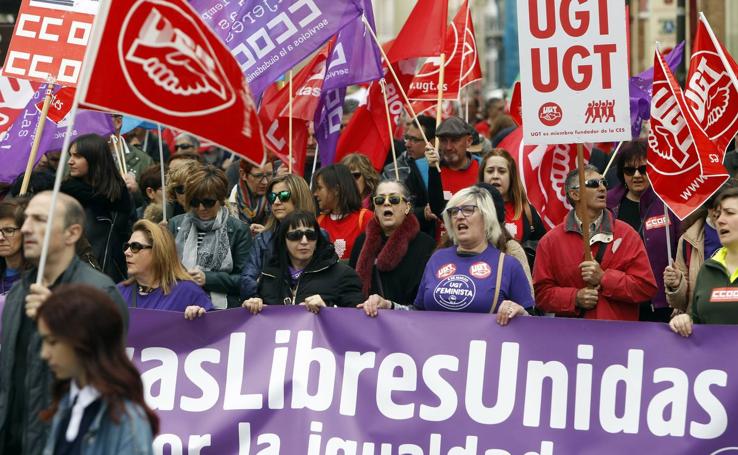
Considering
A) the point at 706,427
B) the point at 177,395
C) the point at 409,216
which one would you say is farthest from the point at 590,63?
the point at 177,395

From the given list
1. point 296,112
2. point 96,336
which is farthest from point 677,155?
point 96,336

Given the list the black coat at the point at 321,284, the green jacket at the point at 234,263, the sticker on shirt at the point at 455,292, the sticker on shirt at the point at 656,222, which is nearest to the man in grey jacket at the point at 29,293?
the sticker on shirt at the point at 455,292

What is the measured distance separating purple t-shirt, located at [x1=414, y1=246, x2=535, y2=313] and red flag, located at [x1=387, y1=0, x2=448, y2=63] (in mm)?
4124

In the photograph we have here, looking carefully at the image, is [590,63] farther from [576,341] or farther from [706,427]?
[706,427]

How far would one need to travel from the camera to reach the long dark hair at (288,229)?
26.3ft

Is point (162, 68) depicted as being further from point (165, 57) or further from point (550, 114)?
point (550, 114)

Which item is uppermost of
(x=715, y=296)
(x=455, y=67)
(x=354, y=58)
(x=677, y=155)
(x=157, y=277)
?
(x=354, y=58)

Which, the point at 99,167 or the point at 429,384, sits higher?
the point at 99,167

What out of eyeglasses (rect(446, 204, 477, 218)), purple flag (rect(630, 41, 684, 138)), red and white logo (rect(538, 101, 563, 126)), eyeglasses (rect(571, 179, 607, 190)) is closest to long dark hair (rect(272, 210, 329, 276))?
eyeglasses (rect(446, 204, 477, 218))

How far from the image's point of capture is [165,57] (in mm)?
5551

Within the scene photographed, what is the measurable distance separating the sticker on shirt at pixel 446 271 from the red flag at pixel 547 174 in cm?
209

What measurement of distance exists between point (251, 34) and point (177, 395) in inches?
122

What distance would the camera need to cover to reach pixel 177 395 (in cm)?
762

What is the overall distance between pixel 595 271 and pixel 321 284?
1.45 metres
